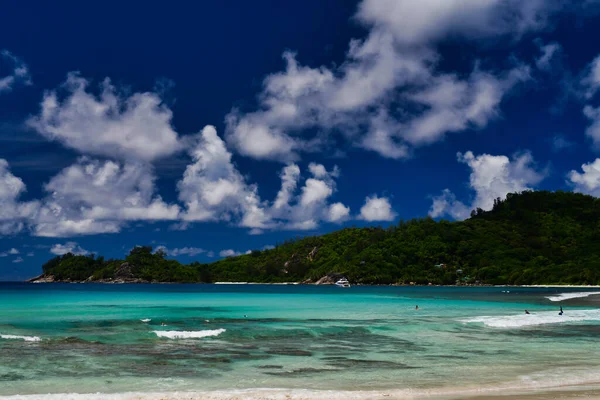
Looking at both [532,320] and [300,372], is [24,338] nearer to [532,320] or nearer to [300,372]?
[300,372]

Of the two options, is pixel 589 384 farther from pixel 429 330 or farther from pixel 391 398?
pixel 429 330

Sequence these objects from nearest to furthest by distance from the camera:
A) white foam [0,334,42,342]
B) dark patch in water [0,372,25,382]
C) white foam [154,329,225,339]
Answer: dark patch in water [0,372,25,382], white foam [0,334,42,342], white foam [154,329,225,339]

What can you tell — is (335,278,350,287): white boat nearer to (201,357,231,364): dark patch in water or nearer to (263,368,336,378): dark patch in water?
(201,357,231,364): dark patch in water

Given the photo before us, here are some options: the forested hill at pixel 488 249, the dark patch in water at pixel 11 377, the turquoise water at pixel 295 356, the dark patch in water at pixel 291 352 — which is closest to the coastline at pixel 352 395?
the turquoise water at pixel 295 356

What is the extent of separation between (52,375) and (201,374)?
14.9 feet

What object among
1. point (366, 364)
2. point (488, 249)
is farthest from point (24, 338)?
point (488, 249)

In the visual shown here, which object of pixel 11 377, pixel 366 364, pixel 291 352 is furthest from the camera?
pixel 291 352

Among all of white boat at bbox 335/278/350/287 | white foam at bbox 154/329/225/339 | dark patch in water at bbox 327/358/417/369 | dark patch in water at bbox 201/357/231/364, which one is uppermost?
white foam at bbox 154/329/225/339

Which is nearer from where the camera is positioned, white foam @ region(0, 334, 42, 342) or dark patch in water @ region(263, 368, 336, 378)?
dark patch in water @ region(263, 368, 336, 378)

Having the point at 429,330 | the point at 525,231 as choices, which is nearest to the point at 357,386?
A: the point at 429,330

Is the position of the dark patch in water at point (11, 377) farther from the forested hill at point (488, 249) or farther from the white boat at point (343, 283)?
the white boat at point (343, 283)

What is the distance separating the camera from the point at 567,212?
17288 centimetres

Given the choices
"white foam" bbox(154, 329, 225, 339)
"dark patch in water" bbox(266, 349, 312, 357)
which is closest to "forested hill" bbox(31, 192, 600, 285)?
"white foam" bbox(154, 329, 225, 339)

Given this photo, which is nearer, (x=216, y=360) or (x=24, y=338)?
(x=216, y=360)
